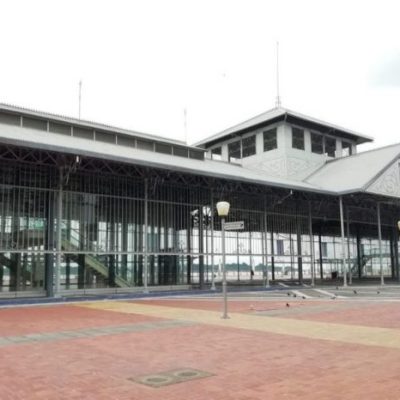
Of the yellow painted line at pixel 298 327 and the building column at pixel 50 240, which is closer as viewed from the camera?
the yellow painted line at pixel 298 327

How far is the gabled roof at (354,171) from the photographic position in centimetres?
3550

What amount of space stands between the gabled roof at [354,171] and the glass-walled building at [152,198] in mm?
132

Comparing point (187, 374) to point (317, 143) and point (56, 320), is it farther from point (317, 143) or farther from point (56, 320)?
point (317, 143)

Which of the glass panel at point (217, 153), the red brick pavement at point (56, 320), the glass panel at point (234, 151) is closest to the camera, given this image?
the red brick pavement at point (56, 320)

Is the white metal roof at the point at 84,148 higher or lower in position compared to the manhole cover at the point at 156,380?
higher

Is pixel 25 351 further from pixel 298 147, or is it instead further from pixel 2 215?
pixel 298 147

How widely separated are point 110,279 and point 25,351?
800 inches

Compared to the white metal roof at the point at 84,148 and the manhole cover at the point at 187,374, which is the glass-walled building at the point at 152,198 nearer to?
the white metal roof at the point at 84,148

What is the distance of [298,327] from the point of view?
12.8m

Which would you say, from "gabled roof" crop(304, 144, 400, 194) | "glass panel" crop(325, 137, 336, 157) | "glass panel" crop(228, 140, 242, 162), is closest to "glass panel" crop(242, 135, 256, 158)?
"glass panel" crop(228, 140, 242, 162)

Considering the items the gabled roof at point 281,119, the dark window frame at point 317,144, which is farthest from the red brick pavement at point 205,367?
the dark window frame at point 317,144

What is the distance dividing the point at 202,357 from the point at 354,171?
33.0m

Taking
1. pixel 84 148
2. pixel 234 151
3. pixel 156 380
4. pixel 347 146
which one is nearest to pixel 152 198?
pixel 84 148

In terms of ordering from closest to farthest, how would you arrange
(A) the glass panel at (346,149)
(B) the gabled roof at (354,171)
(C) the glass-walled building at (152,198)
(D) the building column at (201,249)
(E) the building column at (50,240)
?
(C) the glass-walled building at (152,198) < (E) the building column at (50,240) < (D) the building column at (201,249) < (B) the gabled roof at (354,171) < (A) the glass panel at (346,149)
